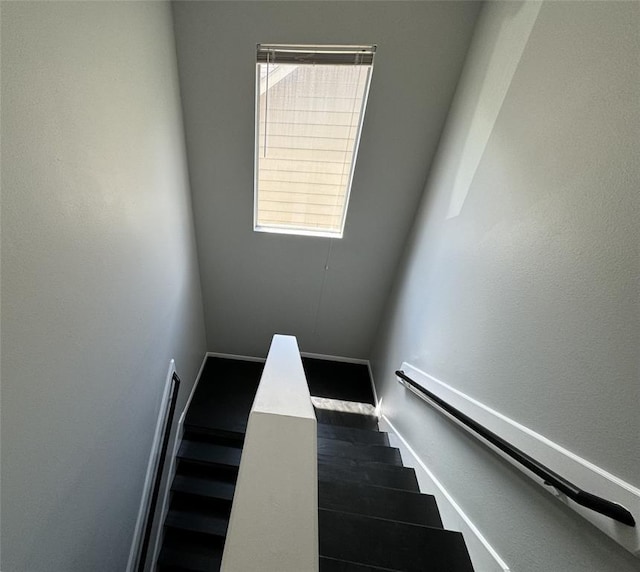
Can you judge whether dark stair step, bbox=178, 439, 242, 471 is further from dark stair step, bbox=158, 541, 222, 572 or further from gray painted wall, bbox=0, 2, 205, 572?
gray painted wall, bbox=0, 2, 205, 572

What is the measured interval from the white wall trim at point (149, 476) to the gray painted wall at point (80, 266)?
0.30 ft

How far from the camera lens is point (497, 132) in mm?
1403

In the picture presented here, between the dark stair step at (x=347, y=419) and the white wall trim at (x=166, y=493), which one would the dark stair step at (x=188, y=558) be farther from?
the dark stair step at (x=347, y=419)

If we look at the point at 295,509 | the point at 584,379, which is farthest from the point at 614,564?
the point at 295,509

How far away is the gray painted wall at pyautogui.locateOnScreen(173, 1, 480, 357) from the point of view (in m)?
1.87

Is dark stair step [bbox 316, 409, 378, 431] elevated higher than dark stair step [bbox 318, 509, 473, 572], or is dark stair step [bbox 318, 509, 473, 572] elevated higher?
dark stair step [bbox 316, 409, 378, 431]

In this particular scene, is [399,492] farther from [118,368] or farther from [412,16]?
[412,16]

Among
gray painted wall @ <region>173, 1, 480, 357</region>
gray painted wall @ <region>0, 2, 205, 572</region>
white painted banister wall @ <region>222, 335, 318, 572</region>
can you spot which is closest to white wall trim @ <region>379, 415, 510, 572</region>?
white painted banister wall @ <region>222, 335, 318, 572</region>

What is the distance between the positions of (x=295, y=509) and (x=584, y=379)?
34.4 inches

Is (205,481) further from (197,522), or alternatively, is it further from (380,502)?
(380,502)

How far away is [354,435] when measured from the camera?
2410mm

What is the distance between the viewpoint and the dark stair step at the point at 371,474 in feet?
5.54

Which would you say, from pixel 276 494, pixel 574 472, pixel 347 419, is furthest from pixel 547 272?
pixel 347 419

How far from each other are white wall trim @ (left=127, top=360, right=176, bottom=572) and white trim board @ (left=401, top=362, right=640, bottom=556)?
7.55 feet
